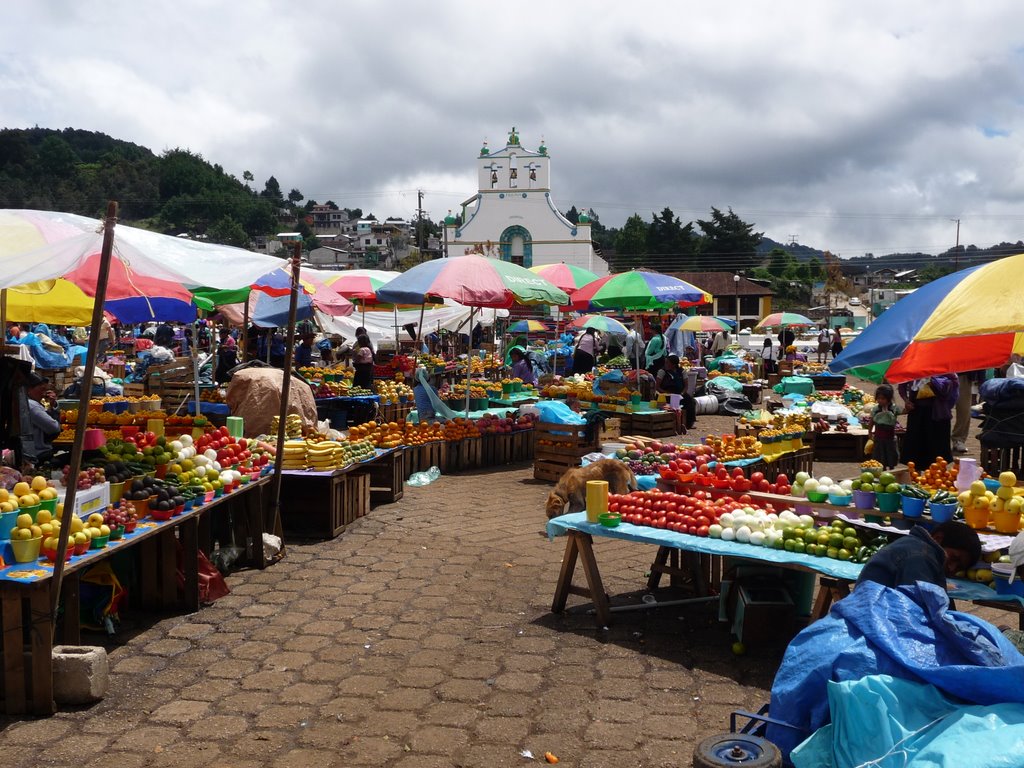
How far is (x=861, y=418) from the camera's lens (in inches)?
574

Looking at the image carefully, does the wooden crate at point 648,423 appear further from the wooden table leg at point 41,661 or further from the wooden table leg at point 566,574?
the wooden table leg at point 41,661

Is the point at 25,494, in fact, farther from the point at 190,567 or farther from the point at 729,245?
the point at 729,245

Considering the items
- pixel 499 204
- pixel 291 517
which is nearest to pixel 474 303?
pixel 291 517

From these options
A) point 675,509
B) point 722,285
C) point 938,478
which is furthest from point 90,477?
point 722,285

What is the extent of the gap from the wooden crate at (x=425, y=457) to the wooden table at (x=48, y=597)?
4.87m

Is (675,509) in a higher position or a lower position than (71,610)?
higher

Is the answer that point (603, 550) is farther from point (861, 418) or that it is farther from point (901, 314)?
point (861, 418)

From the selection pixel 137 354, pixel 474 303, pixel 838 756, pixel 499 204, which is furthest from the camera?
pixel 499 204

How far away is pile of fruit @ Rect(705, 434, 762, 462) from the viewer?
958 cm

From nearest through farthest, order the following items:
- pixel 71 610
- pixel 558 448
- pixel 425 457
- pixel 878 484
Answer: pixel 71 610, pixel 878 484, pixel 558 448, pixel 425 457

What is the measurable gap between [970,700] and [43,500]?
16.1ft

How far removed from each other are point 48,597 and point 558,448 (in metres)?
7.39

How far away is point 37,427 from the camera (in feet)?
24.1

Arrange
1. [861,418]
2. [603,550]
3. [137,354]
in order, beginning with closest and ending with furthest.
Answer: [603,550] < [861,418] < [137,354]
